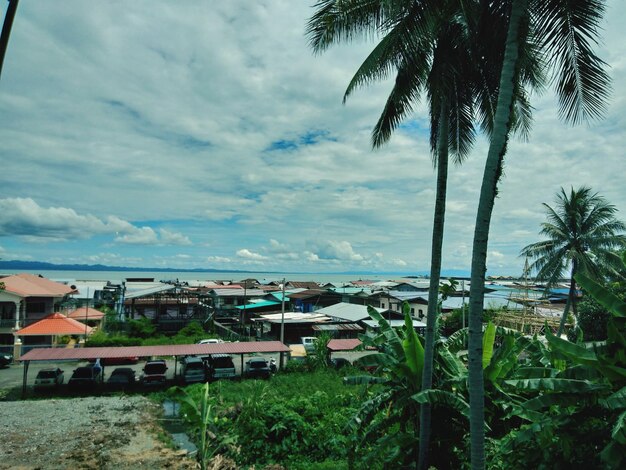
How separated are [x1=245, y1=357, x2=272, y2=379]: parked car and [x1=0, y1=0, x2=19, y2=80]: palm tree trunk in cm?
2333

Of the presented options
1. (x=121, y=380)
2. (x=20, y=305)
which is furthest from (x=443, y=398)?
(x=20, y=305)

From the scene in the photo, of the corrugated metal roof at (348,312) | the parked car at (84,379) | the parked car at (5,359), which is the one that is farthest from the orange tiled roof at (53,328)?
the corrugated metal roof at (348,312)

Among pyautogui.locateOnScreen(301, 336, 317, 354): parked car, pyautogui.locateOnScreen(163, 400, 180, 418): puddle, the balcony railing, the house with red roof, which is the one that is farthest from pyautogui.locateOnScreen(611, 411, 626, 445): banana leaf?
the balcony railing

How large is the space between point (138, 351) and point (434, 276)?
20.5 m

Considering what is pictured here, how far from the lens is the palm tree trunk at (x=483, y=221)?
6.30 m

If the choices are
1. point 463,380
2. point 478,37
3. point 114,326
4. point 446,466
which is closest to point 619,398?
point 463,380

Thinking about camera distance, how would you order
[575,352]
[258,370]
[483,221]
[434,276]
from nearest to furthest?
[483,221] < [575,352] < [434,276] < [258,370]

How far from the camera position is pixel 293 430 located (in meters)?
14.6

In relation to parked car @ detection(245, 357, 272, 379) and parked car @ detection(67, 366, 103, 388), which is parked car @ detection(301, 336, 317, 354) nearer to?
parked car @ detection(245, 357, 272, 379)

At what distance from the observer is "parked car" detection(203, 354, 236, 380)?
84.9 feet

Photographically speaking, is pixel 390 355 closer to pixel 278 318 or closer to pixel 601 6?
pixel 601 6

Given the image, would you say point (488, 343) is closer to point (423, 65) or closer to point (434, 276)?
point (434, 276)

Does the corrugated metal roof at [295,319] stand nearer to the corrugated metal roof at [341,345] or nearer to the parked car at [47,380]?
the corrugated metal roof at [341,345]

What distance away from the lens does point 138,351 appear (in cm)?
2427
